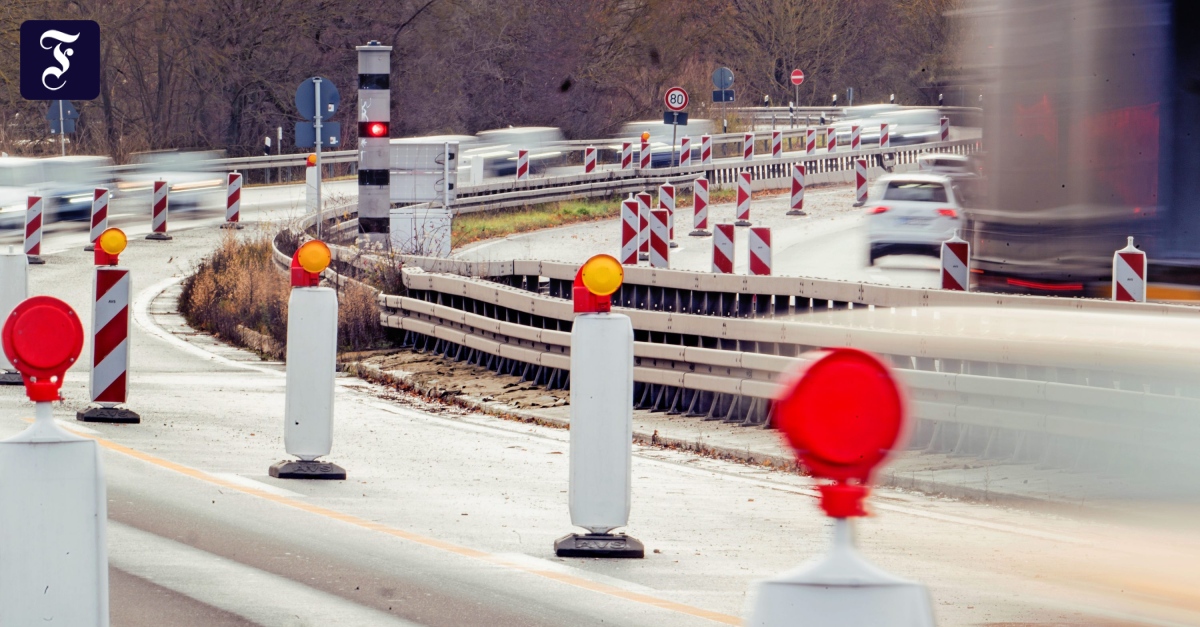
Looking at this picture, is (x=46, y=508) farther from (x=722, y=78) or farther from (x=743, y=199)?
(x=722, y=78)

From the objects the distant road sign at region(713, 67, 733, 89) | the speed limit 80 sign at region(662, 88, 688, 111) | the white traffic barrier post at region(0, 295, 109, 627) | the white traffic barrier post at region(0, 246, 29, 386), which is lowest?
the white traffic barrier post at region(0, 295, 109, 627)

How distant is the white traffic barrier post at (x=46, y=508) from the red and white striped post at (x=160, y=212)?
25.9 m

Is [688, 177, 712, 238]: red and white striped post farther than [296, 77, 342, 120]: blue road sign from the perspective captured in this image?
Yes

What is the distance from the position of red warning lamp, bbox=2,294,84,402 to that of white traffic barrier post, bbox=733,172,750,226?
2616cm

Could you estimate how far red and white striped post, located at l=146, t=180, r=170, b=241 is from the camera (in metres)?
29.8

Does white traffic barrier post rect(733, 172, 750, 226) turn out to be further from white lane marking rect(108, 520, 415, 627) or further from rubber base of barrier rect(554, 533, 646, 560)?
white lane marking rect(108, 520, 415, 627)

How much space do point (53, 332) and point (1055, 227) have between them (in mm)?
5480

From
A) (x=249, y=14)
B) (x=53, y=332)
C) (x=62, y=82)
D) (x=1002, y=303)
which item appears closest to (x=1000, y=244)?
(x=1002, y=303)

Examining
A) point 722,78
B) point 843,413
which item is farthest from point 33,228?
point 722,78

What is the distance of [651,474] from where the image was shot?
33.3 feet

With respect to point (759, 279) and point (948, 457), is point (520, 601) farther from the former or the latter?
point (759, 279)

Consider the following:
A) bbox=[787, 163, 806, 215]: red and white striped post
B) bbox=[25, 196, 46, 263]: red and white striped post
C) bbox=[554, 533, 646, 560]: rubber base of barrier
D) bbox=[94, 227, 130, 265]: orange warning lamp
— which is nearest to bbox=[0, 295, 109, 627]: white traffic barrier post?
bbox=[554, 533, 646, 560]: rubber base of barrier

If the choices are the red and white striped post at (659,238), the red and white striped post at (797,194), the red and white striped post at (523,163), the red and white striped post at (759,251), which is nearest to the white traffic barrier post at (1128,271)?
the red and white striped post at (759,251)

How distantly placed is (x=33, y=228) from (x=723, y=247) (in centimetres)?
1174
